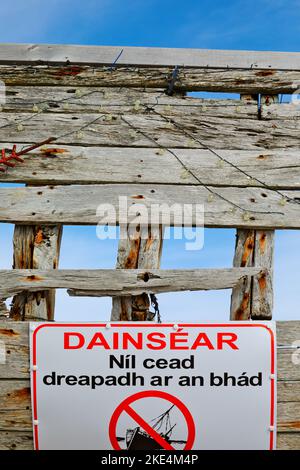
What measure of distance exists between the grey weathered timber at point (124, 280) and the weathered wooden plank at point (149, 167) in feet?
2.51

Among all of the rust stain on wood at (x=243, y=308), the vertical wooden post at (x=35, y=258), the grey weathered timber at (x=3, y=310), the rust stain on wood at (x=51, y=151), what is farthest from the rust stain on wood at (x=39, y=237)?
the rust stain on wood at (x=243, y=308)

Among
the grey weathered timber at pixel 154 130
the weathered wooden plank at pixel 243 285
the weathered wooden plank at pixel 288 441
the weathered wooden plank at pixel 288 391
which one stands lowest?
the weathered wooden plank at pixel 288 441

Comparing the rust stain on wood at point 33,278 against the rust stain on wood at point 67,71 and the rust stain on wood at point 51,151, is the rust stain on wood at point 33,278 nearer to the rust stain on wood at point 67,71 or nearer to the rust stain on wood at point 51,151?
the rust stain on wood at point 51,151

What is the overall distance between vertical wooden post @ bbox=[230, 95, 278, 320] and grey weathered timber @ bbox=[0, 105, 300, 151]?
31.3 inches

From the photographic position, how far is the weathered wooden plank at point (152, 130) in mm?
5422

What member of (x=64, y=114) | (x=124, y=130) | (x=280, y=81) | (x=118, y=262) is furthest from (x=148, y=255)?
(x=280, y=81)

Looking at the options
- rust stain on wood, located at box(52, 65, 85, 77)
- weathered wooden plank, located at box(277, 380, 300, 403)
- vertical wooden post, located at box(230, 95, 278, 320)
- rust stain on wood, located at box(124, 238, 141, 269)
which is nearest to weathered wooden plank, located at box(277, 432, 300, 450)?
weathered wooden plank, located at box(277, 380, 300, 403)

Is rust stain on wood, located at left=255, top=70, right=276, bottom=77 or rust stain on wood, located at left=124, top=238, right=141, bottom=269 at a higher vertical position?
rust stain on wood, located at left=255, top=70, right=276, bottom=77

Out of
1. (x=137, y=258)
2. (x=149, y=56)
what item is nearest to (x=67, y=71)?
(x=149, y=56)

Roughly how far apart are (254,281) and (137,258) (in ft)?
3.03

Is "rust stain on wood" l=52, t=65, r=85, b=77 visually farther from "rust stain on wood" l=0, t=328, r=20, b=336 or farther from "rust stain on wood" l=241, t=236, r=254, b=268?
"rust stain on wood" l=0, t=328, r=20, b=336

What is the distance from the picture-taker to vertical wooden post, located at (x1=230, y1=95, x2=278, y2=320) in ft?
16.5
